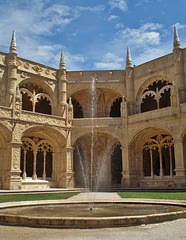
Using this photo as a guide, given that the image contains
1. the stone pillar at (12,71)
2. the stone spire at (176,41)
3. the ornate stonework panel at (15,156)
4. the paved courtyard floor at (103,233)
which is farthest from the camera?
the stone spire at (176,41)

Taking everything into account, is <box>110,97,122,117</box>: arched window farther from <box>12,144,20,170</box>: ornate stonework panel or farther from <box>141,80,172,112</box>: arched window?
<box>12,144,20,170</box>: ornate stonework panel

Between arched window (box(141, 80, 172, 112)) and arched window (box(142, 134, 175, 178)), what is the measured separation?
2575 millimetres

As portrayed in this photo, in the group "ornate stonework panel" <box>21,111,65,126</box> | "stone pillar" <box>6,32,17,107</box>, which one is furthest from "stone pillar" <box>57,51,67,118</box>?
"stone pillar" <box>6,32,17,107</box>

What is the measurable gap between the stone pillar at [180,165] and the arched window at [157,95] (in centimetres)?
427

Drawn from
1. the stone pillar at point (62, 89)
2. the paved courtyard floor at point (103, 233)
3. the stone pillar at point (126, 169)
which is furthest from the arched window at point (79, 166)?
the paved courtyard floor at point (103, 233)

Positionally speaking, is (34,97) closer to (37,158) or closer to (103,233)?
(37,158)

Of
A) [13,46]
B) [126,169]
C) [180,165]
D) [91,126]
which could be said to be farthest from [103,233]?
[13,46]

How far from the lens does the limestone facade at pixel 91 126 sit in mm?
20125

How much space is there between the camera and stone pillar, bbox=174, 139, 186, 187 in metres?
18.8

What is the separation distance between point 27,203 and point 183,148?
12671 mm

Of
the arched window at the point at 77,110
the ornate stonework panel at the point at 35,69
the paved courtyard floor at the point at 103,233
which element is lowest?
the paved courtyard floor at the point at 103,233

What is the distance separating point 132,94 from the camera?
24.7 metres

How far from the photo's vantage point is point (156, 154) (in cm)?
2644

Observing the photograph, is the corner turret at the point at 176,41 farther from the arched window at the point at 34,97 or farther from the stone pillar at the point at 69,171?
the stone pillar at the point at 69,171
